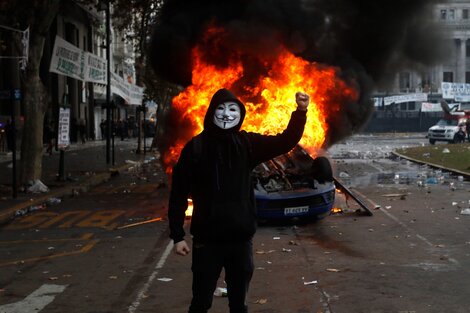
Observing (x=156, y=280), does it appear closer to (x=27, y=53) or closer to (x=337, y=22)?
(x=27, y=53)

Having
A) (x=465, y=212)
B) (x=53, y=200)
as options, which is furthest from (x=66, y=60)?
(x=465, y=212)

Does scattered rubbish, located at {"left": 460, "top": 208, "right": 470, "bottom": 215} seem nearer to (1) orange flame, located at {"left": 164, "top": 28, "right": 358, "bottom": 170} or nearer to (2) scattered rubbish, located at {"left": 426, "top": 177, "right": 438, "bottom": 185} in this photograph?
(1) orange flame, located at {"left": 164, "top": 28, "right": 358, "bottom": 170}

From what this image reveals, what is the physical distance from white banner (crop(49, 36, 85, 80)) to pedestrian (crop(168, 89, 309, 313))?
12358 mm

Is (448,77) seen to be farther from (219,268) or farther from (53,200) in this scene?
(219,268)

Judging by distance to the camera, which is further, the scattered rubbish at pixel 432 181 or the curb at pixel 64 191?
the scattered rubbish at pixel 432 181

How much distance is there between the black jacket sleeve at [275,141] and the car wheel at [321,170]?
20.1ft

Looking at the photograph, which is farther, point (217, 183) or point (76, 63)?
point (76, 63)

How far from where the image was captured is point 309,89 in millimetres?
13523

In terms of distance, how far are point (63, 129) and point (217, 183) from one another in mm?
13620

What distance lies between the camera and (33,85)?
49.8ft

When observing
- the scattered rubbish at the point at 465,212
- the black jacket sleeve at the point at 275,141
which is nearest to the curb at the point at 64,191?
the scattered rubbish at the point at 465,212

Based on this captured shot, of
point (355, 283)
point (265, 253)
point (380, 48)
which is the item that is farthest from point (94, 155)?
point (355, 283)

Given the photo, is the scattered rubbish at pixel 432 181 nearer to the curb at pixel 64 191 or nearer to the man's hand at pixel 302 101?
the curb at pixel 64 191

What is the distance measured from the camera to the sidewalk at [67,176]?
13.0 metres
